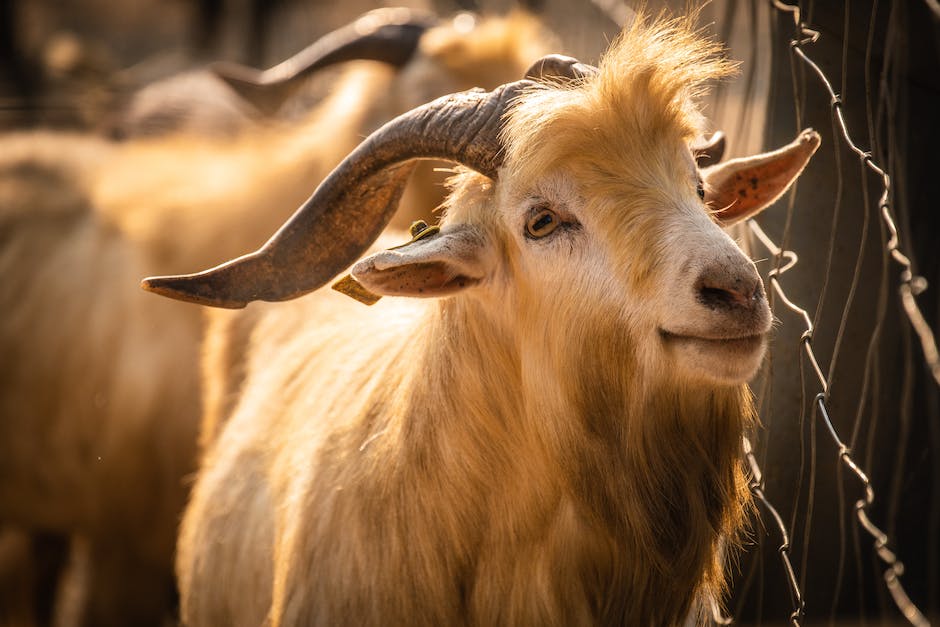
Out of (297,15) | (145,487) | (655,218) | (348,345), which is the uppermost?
(297,15)

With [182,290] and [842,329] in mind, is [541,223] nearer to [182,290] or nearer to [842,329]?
[842,329]

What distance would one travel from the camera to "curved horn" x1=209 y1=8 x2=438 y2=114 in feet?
20.8

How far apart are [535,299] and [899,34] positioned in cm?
126

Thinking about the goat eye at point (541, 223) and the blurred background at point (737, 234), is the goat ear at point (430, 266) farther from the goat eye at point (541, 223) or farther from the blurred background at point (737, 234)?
the blurred background at point (737, 234)

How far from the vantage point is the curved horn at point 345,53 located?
633 centimetres

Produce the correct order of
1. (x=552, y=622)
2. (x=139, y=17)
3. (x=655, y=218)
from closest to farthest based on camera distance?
1. (x=655, y=218)
2. (x=552, y=622)
3. (x=139, y=17)

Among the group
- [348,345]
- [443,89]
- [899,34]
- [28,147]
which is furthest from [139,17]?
[899,34]

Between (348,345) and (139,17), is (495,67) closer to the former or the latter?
Result: (348,345)

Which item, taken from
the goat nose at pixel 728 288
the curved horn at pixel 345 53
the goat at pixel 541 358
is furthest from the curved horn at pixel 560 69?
the curved horn at pixel 345 53

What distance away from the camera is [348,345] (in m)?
3.83

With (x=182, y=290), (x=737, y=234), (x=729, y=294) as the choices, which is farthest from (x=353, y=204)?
(x=737, y=234)

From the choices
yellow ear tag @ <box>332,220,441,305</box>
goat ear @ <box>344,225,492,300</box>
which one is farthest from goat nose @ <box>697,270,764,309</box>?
yellow ear tag @ <box>332,220,441,305</box>

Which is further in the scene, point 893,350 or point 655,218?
point 893,350

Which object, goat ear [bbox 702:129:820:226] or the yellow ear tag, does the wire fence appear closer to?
goat ear [bbox 702:129:820:226]
